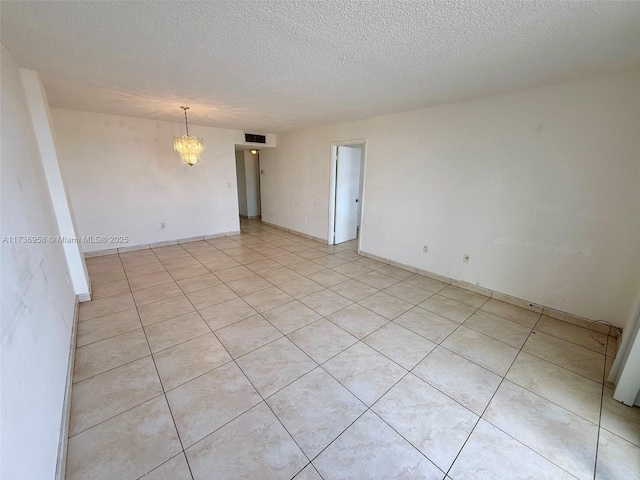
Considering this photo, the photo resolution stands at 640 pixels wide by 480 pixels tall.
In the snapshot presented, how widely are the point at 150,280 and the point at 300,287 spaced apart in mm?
2127

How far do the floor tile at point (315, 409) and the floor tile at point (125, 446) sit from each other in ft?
2.06

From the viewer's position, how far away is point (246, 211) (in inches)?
319

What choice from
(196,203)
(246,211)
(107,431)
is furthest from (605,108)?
(246,211)

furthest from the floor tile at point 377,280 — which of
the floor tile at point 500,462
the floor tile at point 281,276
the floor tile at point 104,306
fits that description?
the floor tile at point 104,306

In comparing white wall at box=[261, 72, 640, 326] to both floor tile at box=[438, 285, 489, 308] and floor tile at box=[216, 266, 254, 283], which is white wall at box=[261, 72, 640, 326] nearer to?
floor tile at box=[438, 285, 489, 308]

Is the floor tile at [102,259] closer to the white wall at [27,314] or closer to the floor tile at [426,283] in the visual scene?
the white wall at [27,314]

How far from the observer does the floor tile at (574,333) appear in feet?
7.77

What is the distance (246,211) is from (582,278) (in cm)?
760

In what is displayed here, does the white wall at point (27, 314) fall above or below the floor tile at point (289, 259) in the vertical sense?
above

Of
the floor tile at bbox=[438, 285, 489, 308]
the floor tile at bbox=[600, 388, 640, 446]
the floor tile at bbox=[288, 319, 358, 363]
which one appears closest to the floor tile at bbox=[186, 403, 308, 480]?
the floor tile at bbox=[288, 319, 358, 363]

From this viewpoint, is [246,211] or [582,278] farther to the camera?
[246,211]

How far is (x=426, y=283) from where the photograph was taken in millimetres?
3617

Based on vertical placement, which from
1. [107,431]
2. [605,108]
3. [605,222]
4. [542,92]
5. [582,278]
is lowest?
[107,431]

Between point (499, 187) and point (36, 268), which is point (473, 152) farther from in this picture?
point (36, 268)
